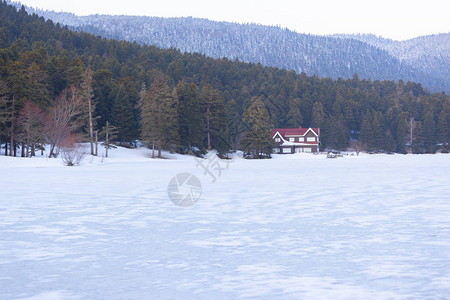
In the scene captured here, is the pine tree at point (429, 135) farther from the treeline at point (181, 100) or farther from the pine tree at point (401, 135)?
the pine tree at point (401, 135)

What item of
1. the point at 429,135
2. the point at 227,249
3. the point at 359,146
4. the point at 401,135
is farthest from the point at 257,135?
the point at 429,135

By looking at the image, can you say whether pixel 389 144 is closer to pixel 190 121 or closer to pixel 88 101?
pixel 190 121

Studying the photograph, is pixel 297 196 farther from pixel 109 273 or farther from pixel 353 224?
pixel 109 273

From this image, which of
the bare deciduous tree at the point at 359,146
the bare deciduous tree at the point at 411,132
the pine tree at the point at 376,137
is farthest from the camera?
the bare deciduous tree at the point at 411,132

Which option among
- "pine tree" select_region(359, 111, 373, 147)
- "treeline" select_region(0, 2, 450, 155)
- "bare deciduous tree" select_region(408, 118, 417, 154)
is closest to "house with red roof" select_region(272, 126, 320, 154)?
"treeline" select_region(0, 2, 450, 155)

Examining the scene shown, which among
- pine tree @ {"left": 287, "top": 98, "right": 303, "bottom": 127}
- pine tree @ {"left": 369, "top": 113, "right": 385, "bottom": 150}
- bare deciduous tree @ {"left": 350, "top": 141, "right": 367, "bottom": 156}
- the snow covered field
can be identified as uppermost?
pine tree @ {"left": 287, "top": 98, "right": 303, "bottom": 127}

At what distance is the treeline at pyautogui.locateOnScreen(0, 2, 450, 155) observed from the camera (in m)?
68.8

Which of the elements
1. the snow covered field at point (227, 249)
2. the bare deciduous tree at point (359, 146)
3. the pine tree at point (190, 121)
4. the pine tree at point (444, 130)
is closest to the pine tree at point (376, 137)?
the bare deciduous tree at point (359, 146)

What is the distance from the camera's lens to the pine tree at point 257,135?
82144mm

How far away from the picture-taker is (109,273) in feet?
23.4

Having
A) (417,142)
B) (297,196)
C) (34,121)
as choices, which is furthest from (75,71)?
(417,142)

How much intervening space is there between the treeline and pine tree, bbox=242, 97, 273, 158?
196 mm

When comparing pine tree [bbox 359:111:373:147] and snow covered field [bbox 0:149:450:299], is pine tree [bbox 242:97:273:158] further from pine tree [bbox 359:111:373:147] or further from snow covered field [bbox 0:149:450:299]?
snow covered field [bbox 0:149:450:299]

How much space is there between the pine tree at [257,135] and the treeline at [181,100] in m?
0.20
